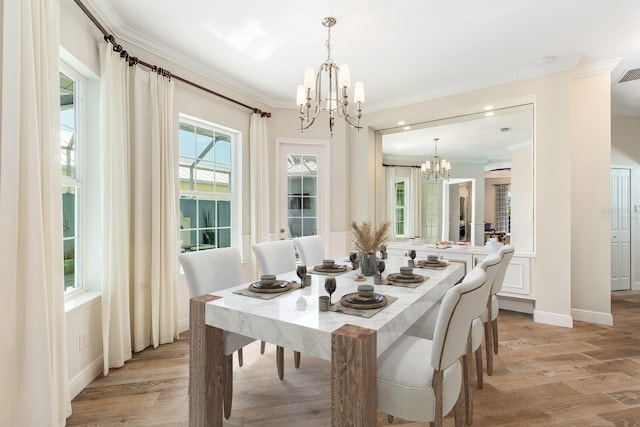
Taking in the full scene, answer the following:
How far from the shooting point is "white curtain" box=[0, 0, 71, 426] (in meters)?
1.42

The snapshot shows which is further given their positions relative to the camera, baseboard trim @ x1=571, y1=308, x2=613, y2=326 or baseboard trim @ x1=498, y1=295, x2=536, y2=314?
baseboard trim @ x1=498, y1=295, x2=536, y2=314

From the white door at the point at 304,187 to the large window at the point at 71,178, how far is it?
2374mm

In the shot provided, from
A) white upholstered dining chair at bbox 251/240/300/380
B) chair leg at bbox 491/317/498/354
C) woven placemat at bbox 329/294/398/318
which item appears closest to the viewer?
woven placemat at bbox 329/294/398/318

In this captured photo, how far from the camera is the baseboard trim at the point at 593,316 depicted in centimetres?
336

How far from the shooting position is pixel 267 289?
1.79 metres

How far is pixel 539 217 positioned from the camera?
11.2 feet

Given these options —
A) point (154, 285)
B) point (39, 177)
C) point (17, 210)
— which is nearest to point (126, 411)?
point (154, 285)

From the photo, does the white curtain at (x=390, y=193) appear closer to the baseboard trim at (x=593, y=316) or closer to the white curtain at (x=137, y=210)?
the baseboard trim at (x=593, y=316)

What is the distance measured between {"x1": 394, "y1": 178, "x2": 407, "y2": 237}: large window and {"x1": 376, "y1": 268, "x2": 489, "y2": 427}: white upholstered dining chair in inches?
128

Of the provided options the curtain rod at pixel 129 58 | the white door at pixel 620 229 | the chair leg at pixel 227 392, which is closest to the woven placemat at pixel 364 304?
the chair leg at pixel 227 392

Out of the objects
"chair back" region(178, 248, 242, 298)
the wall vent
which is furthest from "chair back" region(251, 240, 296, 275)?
the wall vent

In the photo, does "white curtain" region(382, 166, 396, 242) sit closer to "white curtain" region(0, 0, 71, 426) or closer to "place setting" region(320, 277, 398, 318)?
"place setting" region(320, 277, 398, 318)

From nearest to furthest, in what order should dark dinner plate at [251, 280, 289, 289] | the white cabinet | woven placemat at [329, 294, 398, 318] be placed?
1. woven placemat at [329, 294, 398, 318]
2. dark dinner plate at [251, 280, 289, 289]
3. the white cabinet

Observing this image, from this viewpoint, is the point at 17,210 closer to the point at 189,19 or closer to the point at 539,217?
the point at 189,19
